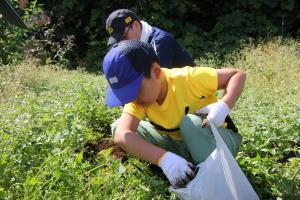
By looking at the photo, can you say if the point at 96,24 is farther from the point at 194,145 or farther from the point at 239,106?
the point at 194,145

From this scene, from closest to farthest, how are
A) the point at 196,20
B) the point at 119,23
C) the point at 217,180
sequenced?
the point at 217,180 < the point at 119,23 < the point at 196,20

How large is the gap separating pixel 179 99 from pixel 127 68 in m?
0.39

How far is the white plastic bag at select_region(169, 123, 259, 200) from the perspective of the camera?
206 centimetres

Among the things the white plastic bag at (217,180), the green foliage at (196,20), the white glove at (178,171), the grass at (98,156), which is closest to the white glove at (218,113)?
the white plastic bag at (217,180)

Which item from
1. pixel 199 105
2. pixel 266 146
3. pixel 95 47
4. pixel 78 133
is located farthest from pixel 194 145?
pixel 95 47

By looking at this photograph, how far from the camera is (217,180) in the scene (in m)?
2.08

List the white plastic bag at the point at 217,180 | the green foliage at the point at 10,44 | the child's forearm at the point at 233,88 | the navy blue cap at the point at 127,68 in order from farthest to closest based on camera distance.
Result: the green foliage at the point at 10,44 → the child's forearm at the point at 233,88 → the navy blue cap at the point at 127,68 → the white plastic bag at the point at 217,180

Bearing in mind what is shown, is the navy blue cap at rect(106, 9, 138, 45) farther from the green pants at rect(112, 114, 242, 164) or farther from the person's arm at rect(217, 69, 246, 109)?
the green pants at rect(112, 114, 242, 164)

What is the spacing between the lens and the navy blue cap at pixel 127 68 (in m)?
2.21

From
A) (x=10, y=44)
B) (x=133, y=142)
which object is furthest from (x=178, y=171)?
(x=10, y=44)

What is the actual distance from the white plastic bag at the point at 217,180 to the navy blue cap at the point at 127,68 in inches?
17.2

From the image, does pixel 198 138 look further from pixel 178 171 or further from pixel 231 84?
pixel 231 84

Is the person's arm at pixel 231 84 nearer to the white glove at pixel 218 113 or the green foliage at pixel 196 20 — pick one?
the white glove at pixel 218 113

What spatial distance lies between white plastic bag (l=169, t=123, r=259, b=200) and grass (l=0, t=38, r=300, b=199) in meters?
0.39
